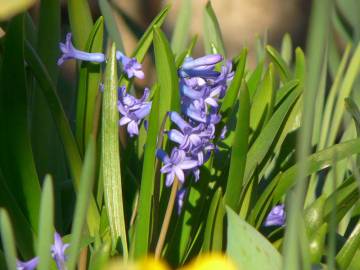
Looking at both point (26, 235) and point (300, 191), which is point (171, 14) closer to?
point (26, 235)

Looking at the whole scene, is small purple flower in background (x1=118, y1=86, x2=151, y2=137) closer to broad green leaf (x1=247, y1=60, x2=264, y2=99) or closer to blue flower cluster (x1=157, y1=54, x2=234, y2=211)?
blue flower cluster (x1=157, y1=54, x2=234, y2=211)

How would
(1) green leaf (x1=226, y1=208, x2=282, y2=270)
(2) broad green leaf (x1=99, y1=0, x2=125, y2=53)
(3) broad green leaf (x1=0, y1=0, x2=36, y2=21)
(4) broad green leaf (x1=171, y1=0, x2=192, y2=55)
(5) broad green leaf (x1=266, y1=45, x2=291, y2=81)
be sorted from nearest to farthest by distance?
(3) broad green leaf (x1=0, y1=0, x2=36, y2=21) → (1) green leaf (x1=226, y1=208, x2=282, y2=270) → (5) broad green leaf (x1=266, y1=45, x2=291, y2=81) → (2) broad green leaf (x1=99, y1=0, x2=125, y2=53) → (4) broad green leaf (x1=171, y1=0, x2=192, y2=55)

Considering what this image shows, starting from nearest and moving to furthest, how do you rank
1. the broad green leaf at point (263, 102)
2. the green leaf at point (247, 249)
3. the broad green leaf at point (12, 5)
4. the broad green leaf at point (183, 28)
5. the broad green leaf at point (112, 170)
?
the broad green leaf at point (12, 5), the green leaf at point (247, 249), the broad green leaf at point (112, 170), the broad green leaf at point (263, 102), the broad green leaf at point (183, 28)

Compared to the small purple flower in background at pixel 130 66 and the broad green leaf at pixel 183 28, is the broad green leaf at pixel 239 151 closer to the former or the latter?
the small purple flower in background at pixel 130 66

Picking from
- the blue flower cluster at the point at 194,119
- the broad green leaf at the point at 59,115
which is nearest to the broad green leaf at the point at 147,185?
the blue flower cluster at the point at 194,119

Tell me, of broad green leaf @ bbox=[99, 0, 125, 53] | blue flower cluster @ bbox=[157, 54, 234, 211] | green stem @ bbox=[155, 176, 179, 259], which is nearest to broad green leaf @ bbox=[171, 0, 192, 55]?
broad green leaf @ bbox=[99, 0, 125, 53]

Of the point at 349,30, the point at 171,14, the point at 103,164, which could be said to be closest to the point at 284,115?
the point at 103,164
